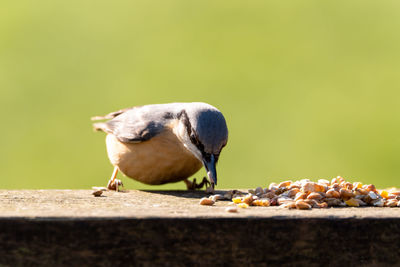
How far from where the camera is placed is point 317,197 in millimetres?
2969

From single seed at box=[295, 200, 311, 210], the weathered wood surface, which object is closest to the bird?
single seed at box=[295, 200, 311, 210]

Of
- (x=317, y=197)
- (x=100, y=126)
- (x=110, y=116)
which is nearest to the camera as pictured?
(x=317, y=197)

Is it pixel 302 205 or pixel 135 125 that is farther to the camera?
pixel 135 125

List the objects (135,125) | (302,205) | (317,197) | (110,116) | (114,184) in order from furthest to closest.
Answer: (110,116)
(135,125)
(114,184)
(317,197)
(302,205)

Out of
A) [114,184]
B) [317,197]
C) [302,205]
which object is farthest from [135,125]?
[302,205]

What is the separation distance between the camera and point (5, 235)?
229 cm

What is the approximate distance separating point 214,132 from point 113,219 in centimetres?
117

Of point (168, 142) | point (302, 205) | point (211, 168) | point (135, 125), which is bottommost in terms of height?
point (302, 205)

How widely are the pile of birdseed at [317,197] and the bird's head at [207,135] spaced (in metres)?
0.22

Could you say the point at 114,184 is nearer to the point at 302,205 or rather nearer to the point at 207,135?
the point at 207,135

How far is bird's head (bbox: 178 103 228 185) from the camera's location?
3.33m

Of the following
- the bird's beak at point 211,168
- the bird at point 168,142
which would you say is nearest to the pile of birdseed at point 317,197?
the bird's beak at point 211,168

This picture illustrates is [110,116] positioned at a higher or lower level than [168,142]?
higher

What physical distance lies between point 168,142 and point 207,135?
490 millimetres
